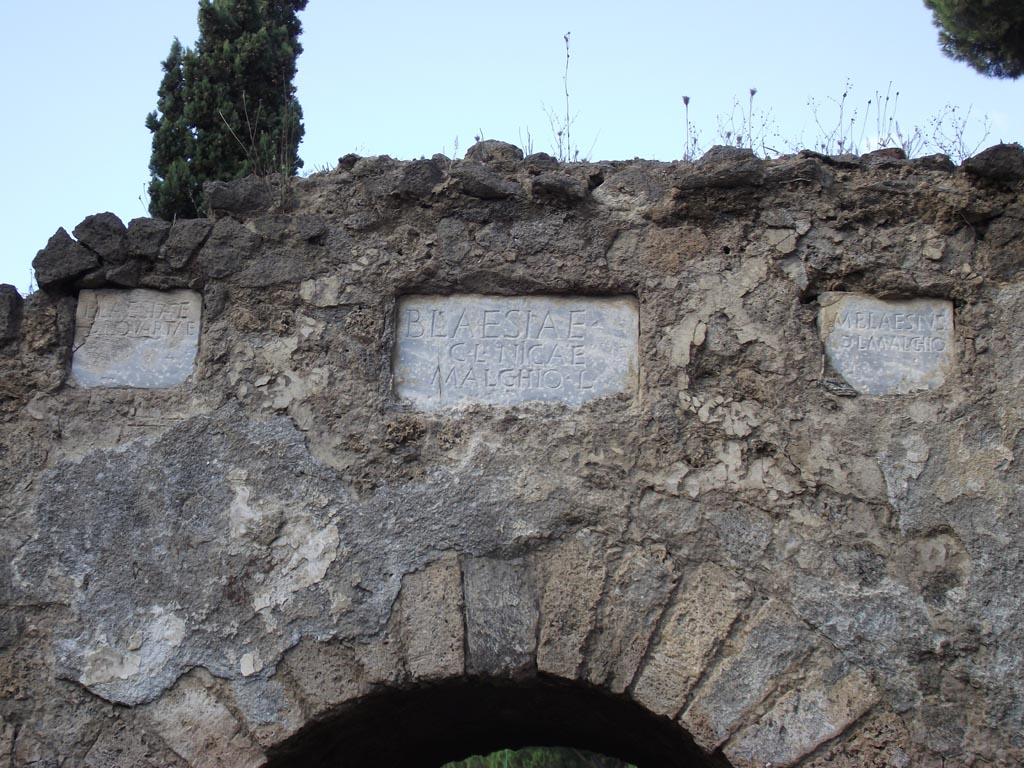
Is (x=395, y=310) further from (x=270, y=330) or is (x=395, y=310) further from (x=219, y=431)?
(x=219, y=431)

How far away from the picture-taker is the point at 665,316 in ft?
11.0

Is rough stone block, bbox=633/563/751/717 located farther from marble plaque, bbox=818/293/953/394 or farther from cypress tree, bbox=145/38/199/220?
cypress tree, bbox=145/38/199/220

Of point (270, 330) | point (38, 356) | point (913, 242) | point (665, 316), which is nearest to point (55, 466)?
point (38, 356)

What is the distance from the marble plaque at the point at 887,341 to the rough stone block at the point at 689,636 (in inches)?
28.4

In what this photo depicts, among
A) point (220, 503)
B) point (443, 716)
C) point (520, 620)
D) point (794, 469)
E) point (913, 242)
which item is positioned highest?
point (913, 242)

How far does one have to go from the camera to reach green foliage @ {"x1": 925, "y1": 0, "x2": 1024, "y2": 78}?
5148 millimetres

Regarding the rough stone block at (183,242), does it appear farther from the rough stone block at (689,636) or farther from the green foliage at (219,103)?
the green foliage at (219,103)

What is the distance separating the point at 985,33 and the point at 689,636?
11.8 feet

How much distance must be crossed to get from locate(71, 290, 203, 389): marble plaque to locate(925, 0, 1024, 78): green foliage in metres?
3.85

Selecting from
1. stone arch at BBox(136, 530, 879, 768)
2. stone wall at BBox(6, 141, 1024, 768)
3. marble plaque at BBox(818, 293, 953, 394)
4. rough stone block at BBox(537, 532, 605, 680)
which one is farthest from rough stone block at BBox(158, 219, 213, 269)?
marble plaque at BBox(818, 293, 953, 394)

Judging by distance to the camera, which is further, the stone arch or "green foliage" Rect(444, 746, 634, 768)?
"green foliage" Rect(444, 746, 634, 768)

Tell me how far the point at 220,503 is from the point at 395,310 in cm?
77

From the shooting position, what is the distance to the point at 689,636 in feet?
10.2

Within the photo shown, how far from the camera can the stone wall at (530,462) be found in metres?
3.09
